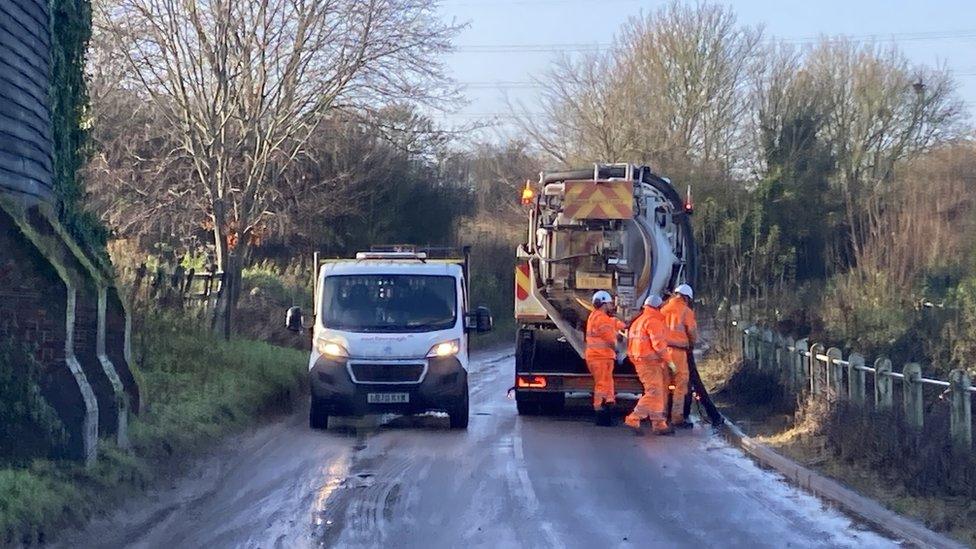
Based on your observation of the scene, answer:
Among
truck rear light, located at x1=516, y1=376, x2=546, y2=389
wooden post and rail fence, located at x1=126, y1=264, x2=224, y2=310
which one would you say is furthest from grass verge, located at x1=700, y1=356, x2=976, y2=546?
wooden post and rail fence, located at x1=126, y1=264, x2=224, y2=310

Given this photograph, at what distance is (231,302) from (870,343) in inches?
416

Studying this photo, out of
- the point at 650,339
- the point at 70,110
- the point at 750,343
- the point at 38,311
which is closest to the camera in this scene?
the point at 38,311

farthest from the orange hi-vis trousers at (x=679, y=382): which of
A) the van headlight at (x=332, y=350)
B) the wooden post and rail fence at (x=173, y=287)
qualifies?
the wooden post and rail fence at (x=173, y=287)

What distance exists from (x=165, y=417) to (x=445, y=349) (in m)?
3.99

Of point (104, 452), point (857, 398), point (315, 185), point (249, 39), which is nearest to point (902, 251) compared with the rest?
point (857, 398)

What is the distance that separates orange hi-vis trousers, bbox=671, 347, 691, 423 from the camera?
52.3 feet

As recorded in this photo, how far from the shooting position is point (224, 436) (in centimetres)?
1419

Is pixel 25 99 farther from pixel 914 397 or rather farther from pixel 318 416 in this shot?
pixel 914 397

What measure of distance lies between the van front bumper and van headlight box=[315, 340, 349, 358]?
0.07 meters

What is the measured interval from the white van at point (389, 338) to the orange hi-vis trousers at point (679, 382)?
2.59 metres

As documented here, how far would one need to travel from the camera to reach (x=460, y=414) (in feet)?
52.5

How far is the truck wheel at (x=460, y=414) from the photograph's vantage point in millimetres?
15922

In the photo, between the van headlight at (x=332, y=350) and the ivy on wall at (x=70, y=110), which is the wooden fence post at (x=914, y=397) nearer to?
the van headlight at (x=332, y=350)

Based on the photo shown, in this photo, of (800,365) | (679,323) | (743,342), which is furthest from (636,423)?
(743,342)
